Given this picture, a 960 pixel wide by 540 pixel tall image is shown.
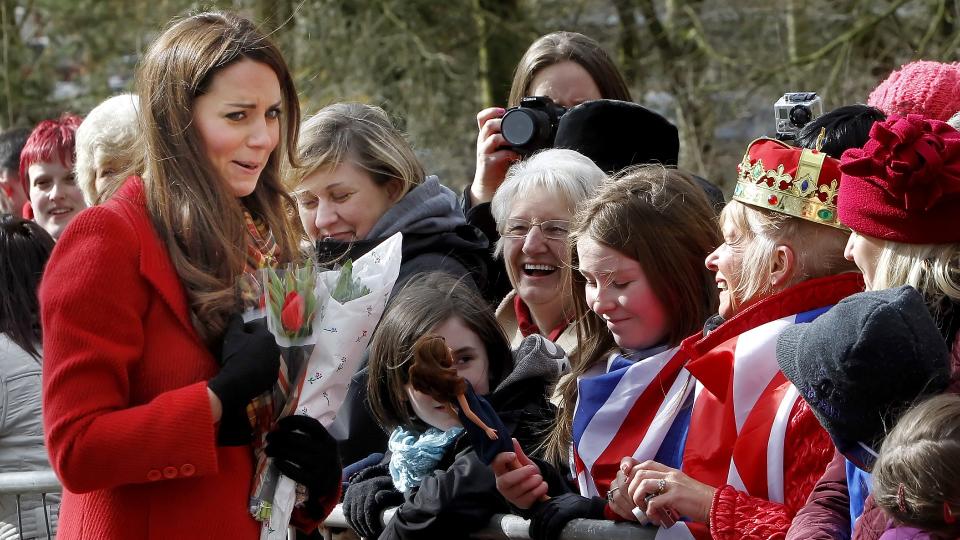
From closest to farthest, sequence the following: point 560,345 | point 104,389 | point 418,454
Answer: point 104,389 → point 418,454 → point 560,345

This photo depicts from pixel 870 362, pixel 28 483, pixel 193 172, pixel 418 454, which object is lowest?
pixel 28 483

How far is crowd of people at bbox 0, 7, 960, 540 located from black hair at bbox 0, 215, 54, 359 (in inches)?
49.6

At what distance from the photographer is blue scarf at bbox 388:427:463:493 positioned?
10.6ft

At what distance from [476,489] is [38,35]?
11.0 m

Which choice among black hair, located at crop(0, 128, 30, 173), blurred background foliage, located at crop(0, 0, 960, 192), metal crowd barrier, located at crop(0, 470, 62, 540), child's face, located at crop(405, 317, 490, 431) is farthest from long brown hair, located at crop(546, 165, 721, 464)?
blurred background foliage, located at crop(0, 0, 960, 192)

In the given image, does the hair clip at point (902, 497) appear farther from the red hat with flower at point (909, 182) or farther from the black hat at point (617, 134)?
the black hat at point (617, 134)

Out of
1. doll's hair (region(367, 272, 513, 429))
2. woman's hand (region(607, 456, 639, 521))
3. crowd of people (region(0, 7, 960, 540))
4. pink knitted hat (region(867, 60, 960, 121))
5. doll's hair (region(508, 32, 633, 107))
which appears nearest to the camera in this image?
crowd of people (region(0, 7, 960, 540))

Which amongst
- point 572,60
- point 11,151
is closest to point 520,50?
point 11,151

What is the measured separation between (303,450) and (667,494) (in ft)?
2.50

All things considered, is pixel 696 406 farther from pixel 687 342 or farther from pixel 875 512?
pixel 875 512

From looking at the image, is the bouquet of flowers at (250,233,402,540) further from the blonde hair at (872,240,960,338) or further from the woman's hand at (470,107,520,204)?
the woman's hand at (470,107,520,204)

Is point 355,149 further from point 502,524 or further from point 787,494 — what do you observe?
point 787,494

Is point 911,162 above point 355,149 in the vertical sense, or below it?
above

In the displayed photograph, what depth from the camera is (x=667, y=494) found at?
2711mm
